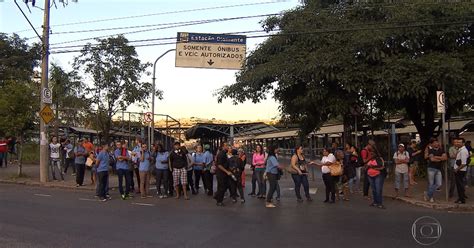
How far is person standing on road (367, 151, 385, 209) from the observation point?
1340 cm

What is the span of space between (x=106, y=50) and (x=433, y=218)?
1760 centimetres

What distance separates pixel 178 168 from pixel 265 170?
2.75 m

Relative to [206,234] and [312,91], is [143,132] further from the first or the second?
[206,234]

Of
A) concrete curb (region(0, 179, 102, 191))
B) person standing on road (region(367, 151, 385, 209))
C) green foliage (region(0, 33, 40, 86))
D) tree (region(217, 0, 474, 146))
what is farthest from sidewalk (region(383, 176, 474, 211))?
green foliage (region(0, 33, 40, 86))

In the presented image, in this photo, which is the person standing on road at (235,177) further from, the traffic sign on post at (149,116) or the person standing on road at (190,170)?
the traffic sign on post at (149,116)

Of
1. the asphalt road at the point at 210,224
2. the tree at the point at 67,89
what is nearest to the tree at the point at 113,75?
the tree at the point at 67,89

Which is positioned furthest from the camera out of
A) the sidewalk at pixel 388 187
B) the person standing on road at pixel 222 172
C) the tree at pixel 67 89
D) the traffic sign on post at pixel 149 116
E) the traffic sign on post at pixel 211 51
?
the tree at pixel 67 89

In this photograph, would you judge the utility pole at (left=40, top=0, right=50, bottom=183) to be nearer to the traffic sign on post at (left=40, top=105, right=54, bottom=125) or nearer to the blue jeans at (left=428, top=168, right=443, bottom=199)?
the traffic sign on post at (left=40, top=105, right=54, bottom=125)

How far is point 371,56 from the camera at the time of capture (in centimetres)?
1700

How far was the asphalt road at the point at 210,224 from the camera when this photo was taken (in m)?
8.55

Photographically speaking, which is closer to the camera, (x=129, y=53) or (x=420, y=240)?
(x=420, y=240)

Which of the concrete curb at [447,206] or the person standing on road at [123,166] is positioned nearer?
the concrete curb at [447,206]

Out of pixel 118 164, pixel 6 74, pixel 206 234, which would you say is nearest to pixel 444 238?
pixel 206 234

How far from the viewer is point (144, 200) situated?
49.7ft
